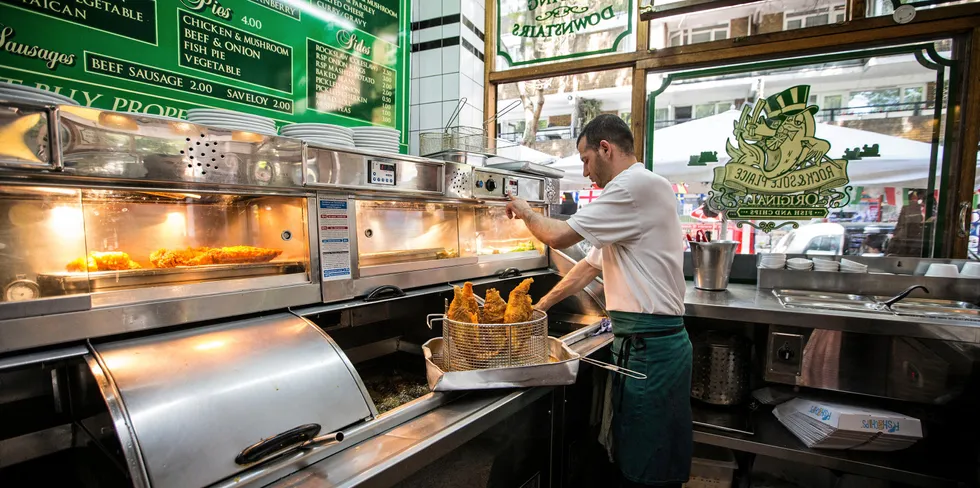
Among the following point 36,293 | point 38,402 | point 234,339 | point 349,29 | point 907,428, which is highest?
point 349,29

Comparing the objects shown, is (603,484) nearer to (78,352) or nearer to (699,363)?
(699,363)

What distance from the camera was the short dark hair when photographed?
1864mm

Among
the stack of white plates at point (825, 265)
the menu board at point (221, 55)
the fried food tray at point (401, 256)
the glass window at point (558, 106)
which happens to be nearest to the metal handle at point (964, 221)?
A: the stack of white plates at point (825, 265)

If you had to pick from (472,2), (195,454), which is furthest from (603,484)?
(472,2)

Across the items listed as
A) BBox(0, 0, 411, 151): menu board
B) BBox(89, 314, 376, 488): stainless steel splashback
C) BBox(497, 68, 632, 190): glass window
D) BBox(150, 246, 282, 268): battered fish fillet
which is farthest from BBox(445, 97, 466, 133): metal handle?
BBox(89, 314, 376, 488): stainless steel splashback

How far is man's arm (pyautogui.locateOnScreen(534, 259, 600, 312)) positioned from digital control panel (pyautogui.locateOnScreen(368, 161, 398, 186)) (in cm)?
91

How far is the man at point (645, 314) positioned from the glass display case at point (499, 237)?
59 centimetres

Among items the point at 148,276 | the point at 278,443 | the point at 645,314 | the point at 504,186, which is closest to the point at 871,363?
the point at 645,314

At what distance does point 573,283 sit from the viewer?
215 centimetres

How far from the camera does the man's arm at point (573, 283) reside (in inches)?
82.2

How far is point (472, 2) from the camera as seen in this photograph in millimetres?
3240

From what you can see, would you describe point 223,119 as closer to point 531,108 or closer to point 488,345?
point 488,345

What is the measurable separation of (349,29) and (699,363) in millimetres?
2777

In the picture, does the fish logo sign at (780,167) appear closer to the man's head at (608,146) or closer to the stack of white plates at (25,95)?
the man's head at (608,146)
